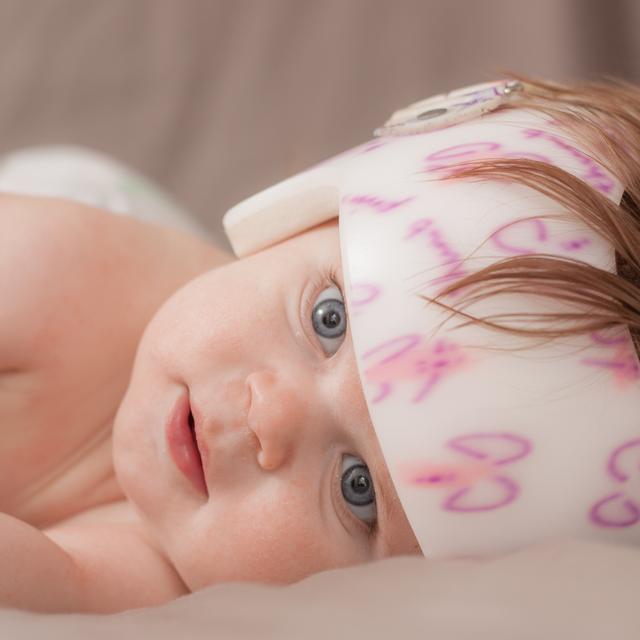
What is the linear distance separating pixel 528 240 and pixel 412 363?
118 mm

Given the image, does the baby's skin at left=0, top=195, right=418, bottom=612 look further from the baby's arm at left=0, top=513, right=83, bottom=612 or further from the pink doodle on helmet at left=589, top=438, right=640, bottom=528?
the pink doodle on helmet at left=589, top=438, right=640, bottom=528

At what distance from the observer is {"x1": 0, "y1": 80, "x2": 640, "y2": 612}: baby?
2.21ft

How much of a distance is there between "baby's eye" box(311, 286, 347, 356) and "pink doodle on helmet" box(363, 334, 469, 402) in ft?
0.31

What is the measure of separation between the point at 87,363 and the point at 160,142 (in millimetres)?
540

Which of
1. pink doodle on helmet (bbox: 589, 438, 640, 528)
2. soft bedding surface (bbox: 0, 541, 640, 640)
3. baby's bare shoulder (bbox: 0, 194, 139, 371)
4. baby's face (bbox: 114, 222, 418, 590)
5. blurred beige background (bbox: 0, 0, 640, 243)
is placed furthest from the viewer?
blurred beige background (bbox: 0, 0, 640, 243)

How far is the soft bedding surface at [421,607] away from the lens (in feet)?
1.66

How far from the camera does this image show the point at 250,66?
4.57 ft

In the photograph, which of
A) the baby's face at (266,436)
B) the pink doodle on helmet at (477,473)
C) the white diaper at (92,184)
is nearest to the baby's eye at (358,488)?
the baby's face at (266,436)

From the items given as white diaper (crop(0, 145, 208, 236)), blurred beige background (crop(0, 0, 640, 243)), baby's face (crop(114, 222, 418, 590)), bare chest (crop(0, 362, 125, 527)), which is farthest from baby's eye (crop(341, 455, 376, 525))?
blurred beige background (crop(0, 0, 640, 243))

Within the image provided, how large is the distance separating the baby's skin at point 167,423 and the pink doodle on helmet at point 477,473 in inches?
3.0

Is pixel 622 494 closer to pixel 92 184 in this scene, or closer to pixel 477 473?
pixel 477 473

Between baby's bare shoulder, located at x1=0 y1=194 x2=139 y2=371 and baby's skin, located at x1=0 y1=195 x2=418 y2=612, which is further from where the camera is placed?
baby's bare shoulder, located at x1=0 y1=194 x2=139 y2=371

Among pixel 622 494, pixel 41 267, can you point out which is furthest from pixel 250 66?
pixel 622 494

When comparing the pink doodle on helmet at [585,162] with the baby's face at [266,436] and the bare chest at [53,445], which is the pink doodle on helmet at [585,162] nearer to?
the baby's face at [266,436]
